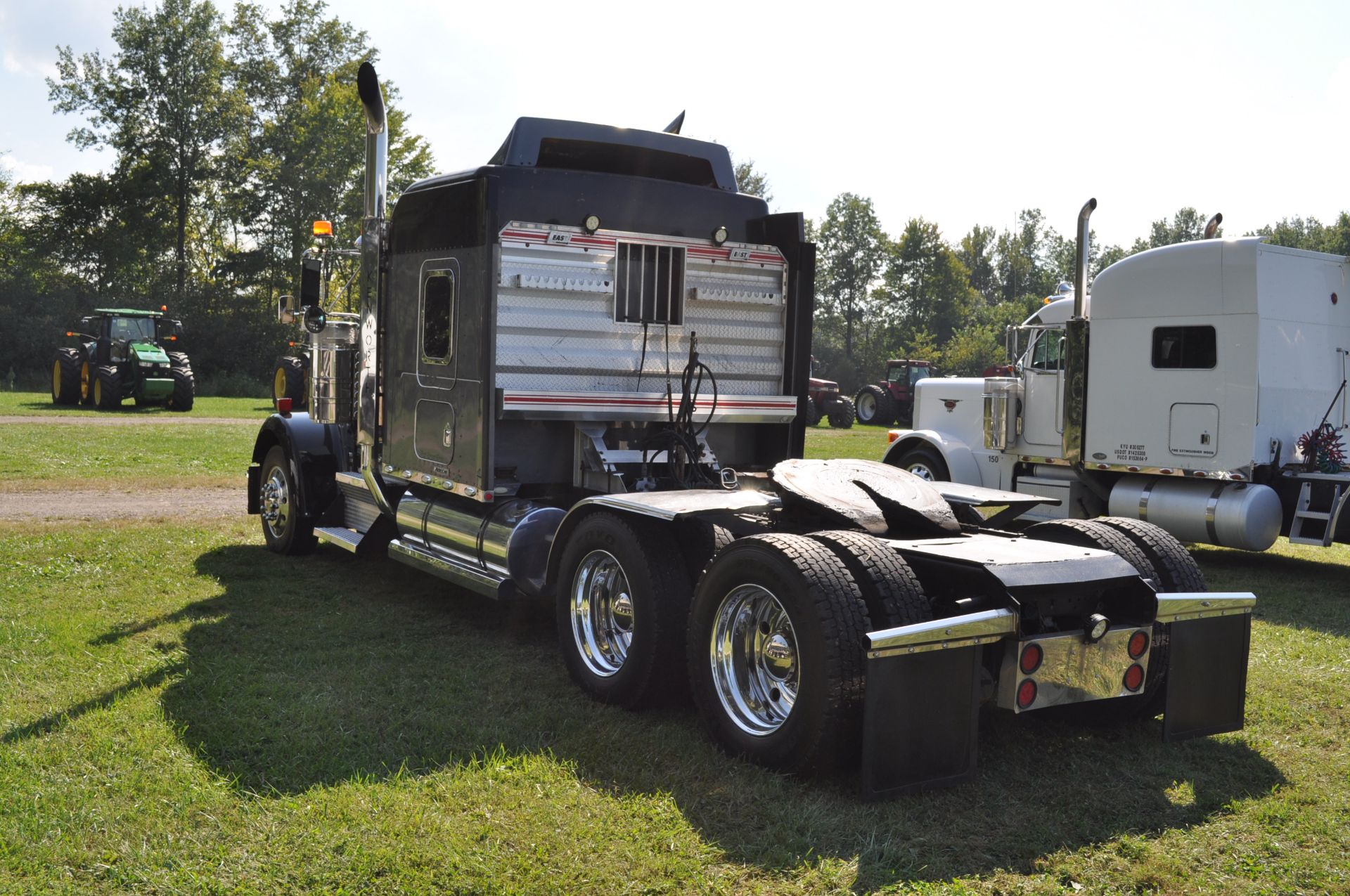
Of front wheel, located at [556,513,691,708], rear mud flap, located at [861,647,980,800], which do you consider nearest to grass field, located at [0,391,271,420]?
front wheel, located at [556,513,691,708]

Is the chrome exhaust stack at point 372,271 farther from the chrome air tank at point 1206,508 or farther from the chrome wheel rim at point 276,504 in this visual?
the chrome air tank at point 1206,508

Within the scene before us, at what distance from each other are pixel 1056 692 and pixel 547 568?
2.83 meters

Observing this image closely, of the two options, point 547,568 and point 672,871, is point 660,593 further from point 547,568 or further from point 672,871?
point 672,871

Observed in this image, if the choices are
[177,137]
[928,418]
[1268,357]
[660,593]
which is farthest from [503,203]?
[177,137]

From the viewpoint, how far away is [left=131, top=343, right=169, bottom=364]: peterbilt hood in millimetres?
27359

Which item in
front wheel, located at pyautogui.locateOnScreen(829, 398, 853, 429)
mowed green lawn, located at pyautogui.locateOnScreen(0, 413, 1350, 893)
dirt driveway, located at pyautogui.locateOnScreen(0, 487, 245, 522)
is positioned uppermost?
front wheel, located at pyautogui.locateOnScreen(829, 398, 853, 429)

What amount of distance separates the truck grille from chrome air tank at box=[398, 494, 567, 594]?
1.38 meters

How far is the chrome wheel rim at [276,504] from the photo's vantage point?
364 inches

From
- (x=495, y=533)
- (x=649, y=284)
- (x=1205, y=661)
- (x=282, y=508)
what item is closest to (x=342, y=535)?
(x=282, y=508)

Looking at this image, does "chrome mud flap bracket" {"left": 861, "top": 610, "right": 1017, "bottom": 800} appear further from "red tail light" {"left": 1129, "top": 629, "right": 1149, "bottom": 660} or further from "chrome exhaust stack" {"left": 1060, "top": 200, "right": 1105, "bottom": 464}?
"chrome exhaust stack" {"left": 1060, "top": 200, "right": 1105, "bottom": 464}

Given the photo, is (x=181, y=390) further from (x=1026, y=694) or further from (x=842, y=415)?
(x=1026, y=694)

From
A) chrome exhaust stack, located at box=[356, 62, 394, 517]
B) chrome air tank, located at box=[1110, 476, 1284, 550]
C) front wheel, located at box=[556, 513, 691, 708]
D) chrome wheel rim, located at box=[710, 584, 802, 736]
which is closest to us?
chrome wheel rim, located at box=[710, 584, 802, 736]

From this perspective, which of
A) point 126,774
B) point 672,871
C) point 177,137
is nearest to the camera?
point 672,871

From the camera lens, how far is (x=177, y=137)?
50844mm
